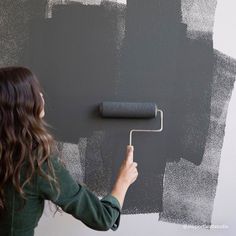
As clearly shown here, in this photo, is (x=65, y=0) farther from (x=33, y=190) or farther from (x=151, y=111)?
(x=33, y=190)

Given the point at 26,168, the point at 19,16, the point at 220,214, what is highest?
the point at 19,16

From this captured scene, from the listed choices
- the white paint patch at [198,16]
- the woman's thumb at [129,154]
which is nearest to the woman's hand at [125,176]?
the woman's thumb at [129,154]

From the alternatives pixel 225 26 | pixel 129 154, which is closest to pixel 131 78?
pixel 129 154

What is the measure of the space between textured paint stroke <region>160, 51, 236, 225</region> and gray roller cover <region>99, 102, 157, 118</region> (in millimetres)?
216

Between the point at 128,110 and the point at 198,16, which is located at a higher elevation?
the point at 198,16

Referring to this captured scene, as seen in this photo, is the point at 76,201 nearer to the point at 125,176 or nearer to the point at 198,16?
the point at 125,176

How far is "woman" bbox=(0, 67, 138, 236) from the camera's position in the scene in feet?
2.74

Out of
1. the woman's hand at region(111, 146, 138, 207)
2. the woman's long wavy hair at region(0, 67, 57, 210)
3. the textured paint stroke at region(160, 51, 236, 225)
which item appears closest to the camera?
the woman's long wavy hair at region(0, 67, 57, 210)

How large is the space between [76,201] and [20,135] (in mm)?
214

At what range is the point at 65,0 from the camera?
1.22 m

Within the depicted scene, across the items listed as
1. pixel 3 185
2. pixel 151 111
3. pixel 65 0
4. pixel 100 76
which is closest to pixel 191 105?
pixel 151 111

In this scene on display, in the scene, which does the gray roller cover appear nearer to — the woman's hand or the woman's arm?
the woman's hand

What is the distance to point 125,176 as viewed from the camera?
1101 mm

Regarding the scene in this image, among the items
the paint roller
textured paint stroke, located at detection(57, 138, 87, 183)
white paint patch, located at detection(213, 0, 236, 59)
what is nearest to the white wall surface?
white paint patch, located at detection(213, 0, 236, 59)
